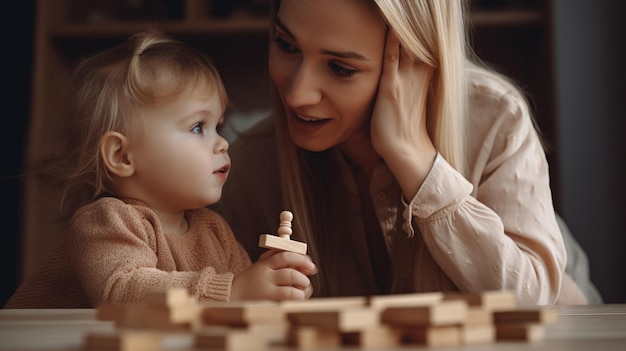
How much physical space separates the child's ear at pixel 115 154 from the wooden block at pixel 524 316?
0.76 metres

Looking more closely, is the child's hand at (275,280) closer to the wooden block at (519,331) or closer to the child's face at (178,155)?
the child's face at (178,155)

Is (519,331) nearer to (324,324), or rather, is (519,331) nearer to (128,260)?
(324,324)

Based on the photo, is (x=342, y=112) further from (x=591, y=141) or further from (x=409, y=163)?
(x=591, y=141)

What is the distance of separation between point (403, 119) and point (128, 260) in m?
0.57

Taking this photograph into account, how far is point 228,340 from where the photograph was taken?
576mm

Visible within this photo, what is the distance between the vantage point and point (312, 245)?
1568 millimetres

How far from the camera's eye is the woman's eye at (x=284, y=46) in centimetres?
144

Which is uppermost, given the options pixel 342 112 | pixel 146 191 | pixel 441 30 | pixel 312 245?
pixel 441 30

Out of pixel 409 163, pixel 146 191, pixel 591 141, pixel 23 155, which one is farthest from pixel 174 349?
pixel 23 155

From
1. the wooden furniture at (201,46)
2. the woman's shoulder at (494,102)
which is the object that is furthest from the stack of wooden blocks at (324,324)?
the wooden furniture at (201,46)

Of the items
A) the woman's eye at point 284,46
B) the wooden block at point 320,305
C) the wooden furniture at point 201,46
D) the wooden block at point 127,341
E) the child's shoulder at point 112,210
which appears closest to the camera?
the wooden block at point 127,341

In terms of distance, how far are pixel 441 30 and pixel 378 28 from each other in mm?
117

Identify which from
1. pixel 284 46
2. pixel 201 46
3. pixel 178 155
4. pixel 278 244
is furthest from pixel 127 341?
pixel 201 46

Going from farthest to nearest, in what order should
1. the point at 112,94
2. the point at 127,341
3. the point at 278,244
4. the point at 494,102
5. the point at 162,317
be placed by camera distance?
the point at 494,102 < the point at 112,94 < the point at 278,244 < the point at 162,317 < the point at 127,341
